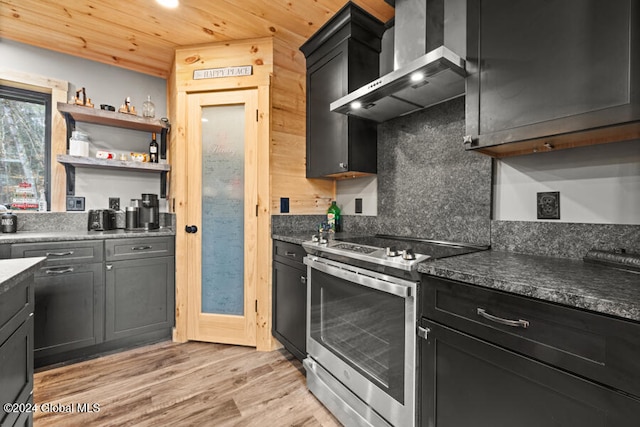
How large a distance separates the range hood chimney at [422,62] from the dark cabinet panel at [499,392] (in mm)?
1134

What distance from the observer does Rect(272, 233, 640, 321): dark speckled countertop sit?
2.35 feet

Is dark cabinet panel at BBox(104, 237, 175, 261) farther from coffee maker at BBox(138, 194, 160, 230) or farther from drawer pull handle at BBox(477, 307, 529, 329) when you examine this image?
drawer pull handle at BBox(477, 307, 529, 329)

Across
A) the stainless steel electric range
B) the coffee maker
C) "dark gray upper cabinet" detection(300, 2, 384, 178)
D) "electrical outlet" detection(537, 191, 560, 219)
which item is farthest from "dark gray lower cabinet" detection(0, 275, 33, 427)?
"electrical outlet" detection(537, 191, 560, 219)

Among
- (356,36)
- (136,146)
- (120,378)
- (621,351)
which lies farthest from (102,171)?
(621,351)

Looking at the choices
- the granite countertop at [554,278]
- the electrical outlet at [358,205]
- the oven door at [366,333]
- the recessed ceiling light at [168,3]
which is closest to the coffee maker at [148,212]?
the recessed ceiling light at [168,3]

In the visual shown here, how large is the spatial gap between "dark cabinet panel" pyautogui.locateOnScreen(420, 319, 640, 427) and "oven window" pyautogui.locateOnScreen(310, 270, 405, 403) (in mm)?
137

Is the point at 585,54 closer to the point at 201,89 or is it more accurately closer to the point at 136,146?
the point at 201,89

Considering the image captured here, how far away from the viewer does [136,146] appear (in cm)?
292

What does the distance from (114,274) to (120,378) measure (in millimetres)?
774

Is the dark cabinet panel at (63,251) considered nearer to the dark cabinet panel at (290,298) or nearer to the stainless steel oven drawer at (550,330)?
the dark cabinet panel at (290,298)

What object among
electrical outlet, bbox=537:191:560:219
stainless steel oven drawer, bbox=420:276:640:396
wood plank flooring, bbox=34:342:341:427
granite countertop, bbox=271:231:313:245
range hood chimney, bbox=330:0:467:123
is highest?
range hood chimney, bbox=330:0:467:123

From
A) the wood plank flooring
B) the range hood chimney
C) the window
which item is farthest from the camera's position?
the window

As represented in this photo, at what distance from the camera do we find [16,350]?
3.37ft

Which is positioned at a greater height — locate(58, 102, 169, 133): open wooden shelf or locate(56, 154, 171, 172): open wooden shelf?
locate(58, 102, 169, 133): open wooden shelf
